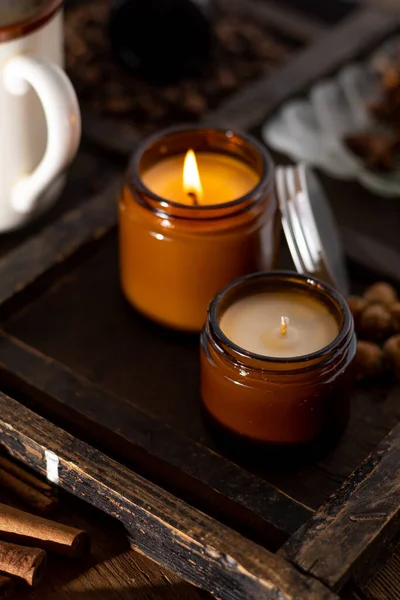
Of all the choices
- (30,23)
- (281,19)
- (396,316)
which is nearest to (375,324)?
(396,316)

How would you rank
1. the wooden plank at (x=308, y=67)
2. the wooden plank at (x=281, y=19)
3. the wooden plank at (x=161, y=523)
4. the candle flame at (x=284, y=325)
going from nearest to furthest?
the wooden plank at (x=161, y=523), the candle flame at (x=284, y=325), the wooden plank at (x=308, y=67), the wooden plank at (x=281, y=19)

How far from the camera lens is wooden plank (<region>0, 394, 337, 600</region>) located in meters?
0.61

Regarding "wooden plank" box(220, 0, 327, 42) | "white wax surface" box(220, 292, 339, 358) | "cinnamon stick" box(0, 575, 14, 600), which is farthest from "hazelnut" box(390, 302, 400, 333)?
"wooden plank" box(220, 0, 327, 42)

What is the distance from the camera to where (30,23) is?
80 cm

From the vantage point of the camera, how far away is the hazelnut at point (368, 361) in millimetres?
790

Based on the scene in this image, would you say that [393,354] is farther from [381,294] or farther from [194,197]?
[194,197]

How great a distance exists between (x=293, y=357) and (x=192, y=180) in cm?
20

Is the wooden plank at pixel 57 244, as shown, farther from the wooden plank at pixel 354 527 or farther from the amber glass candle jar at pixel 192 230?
the wooden plank at pixel 354 527

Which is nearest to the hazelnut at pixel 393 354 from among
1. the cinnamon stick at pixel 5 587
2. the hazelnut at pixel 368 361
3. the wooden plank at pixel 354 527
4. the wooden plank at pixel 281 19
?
the hazelnut at pixel 368 361

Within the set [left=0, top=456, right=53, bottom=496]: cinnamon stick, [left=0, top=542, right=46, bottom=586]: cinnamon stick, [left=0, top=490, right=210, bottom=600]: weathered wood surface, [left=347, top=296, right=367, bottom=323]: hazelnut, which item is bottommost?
[left=0, top=490, right=210, bottom=600]: weathered wood surface

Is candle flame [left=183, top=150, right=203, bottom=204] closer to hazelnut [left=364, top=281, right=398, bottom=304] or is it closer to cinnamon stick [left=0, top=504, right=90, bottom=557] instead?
hazelnut [left=364, top=281, right=398, bottom=304]

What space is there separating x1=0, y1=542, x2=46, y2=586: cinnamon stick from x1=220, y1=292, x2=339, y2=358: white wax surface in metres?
0.21

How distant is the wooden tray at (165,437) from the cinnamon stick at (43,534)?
0.03m

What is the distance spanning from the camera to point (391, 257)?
0.89 m
